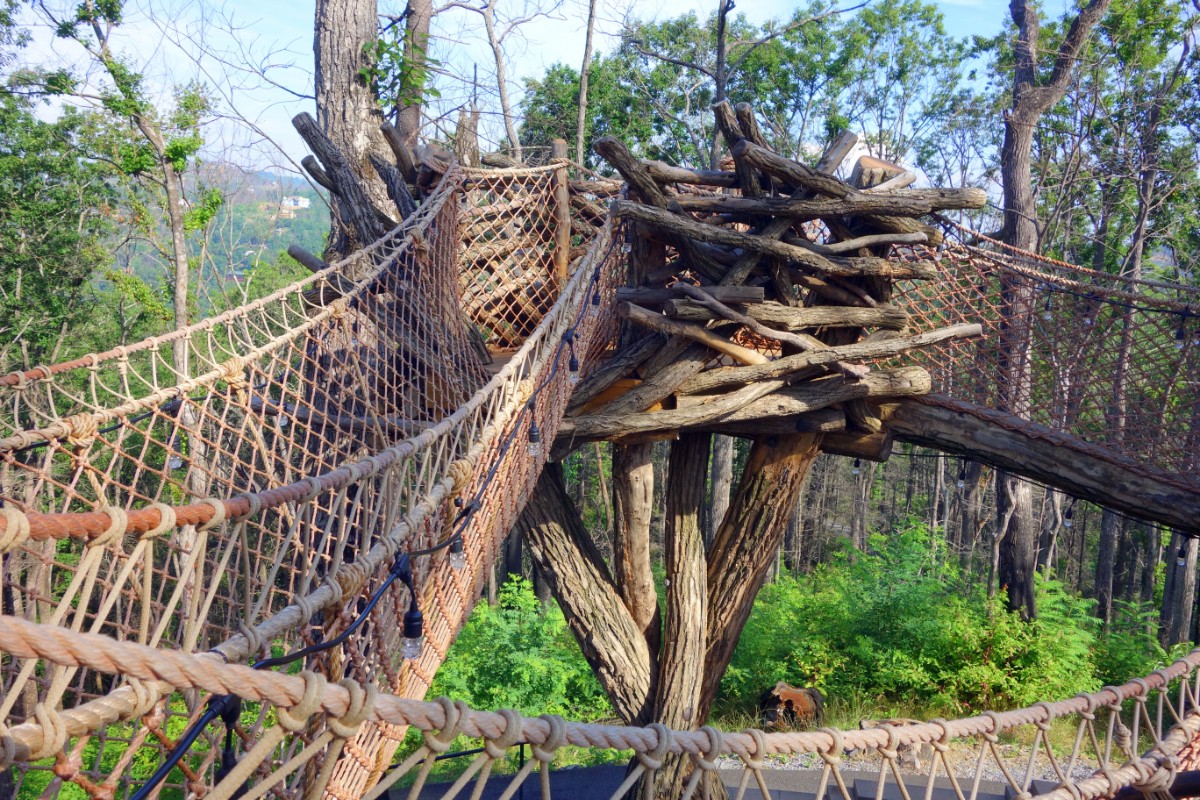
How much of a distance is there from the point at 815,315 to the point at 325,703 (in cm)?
264

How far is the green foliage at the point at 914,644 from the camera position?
17.3ft

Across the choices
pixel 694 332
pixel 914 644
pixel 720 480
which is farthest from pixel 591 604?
pixel 720 480

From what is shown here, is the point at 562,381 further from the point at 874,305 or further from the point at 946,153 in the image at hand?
the point at 946,153

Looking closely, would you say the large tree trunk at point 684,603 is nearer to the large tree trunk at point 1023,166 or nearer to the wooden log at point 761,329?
the wooden log at point 761,329

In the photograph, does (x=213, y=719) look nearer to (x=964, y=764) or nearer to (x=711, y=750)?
(x=711, y=750)

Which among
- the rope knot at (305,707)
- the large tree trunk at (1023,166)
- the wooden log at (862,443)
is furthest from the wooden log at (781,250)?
the large tree trunk at (1023,166)

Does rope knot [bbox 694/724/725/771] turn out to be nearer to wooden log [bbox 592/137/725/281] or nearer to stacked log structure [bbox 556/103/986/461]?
stacked log structure [bbox 556/103/986/461]

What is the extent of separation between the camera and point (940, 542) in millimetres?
7207

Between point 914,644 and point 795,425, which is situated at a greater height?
point 795,425

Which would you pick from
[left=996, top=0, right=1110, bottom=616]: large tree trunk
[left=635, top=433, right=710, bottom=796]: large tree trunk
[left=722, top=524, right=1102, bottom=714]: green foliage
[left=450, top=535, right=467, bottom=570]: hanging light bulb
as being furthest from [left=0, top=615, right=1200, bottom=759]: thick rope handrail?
[left=996, top=0, right=1110, bottom=616]: large tree trunk

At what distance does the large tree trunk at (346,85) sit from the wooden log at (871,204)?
7.66ft

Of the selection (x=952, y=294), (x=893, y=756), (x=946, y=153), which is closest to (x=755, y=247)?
(x=952, y=294)

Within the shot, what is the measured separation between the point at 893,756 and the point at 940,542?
646 cm

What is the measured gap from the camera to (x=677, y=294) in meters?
3.26
